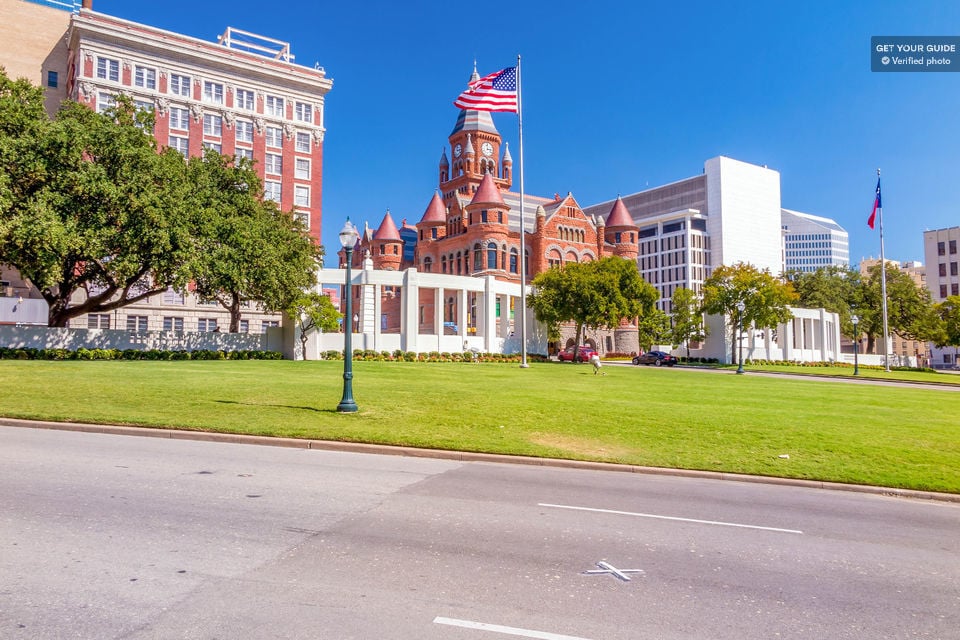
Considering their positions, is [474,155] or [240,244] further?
[474,155]

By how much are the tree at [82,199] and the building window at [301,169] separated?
33890mm

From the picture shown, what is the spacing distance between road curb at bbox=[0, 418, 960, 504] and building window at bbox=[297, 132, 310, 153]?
57.4 meters

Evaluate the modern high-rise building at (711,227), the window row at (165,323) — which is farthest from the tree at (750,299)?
the modern high-rise building at (711,227)

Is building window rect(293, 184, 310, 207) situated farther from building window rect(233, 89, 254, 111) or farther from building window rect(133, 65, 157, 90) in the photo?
building window rect(133, 65, 157, 90)

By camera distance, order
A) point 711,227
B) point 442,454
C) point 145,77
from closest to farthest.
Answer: point 442,454, point 145,77, point 711,227

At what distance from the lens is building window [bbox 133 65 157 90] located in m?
58.6

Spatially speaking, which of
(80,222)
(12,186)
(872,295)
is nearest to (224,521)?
(80,222)

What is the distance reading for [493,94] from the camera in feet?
103

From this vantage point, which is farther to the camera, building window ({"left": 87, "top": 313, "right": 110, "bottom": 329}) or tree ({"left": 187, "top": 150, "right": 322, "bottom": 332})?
building window ({"left": 87, "top": 313, "right": 110, "bottom": 329})

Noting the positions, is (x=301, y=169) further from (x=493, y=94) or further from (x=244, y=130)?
(x=493, y=94)

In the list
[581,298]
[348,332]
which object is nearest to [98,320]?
[581,298]

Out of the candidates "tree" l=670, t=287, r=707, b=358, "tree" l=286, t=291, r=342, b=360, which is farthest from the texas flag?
"tree" l=286, t=291, r=342, b=360

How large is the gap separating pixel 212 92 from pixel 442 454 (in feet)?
204

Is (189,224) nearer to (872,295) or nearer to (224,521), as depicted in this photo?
(224,521)
